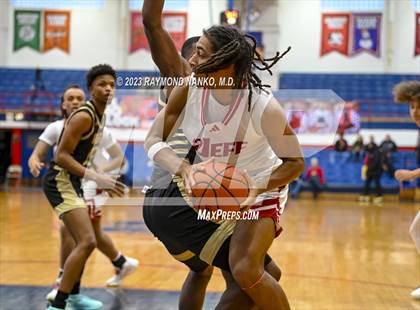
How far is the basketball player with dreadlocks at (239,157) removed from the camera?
2.62 metres

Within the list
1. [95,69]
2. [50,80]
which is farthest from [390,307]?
[50,80]

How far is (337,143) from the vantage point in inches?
642

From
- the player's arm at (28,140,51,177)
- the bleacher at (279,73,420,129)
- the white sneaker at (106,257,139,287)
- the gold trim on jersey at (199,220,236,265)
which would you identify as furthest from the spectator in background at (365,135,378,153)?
the gold trim on jersey at (199,220,236,265)

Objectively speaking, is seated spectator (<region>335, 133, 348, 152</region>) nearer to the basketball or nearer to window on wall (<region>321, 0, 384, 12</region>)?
window on wall (<region>321, 0, 384, 12</region>)

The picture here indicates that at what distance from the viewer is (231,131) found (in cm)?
273

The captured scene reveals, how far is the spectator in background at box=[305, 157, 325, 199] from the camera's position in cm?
1682

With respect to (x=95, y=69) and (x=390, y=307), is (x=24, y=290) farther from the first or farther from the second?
(x=390, y=307)

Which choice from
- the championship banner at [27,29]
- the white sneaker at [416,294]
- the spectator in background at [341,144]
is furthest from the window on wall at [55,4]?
the white sneaker at [416,294]

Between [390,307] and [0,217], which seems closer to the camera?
[390,307]

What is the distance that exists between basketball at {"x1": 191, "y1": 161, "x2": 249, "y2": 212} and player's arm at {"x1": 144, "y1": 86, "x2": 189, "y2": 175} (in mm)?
213

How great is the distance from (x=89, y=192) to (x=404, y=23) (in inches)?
626

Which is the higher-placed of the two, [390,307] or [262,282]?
[262,282]

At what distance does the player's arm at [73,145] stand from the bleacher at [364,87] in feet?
48.9

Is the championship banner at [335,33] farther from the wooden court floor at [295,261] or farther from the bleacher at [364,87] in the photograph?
the wooden court floor at [295,261]
